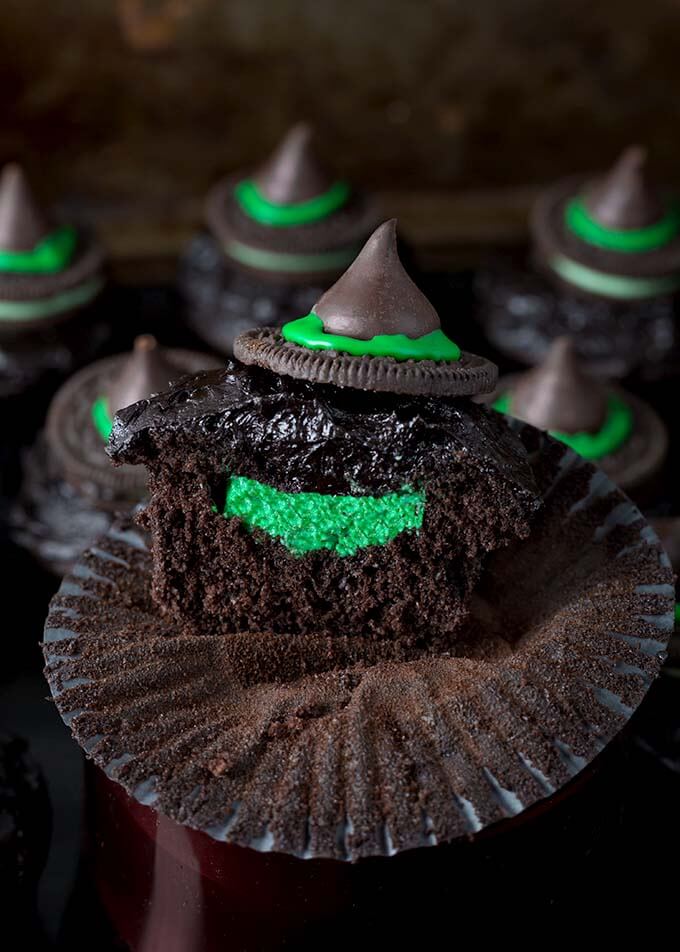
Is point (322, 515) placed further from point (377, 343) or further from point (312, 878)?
point (312, 878)

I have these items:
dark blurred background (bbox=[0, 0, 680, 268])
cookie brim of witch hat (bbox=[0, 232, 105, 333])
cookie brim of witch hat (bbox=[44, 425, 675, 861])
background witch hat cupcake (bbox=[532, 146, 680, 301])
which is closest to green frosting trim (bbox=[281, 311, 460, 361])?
cookie brim of witch hat (bbox=[44, 425, 675, 861])

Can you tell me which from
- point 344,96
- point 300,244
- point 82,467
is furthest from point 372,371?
point 344,96

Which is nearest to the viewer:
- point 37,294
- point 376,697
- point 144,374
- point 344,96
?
point 376,697

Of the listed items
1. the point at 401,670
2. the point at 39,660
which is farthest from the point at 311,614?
the point at 39,660

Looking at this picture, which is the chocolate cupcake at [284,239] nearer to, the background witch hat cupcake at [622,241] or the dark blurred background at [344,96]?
the background witch hat cupcake at [622,241]

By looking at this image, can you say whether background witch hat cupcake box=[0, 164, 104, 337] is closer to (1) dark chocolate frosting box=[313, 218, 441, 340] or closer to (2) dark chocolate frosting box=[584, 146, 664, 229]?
(2) dark chocolate frosting box=[584, 146, 664, 229]

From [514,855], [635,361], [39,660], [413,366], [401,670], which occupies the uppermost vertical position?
[413,366]

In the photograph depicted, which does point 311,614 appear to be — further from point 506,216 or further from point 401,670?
point 506,216

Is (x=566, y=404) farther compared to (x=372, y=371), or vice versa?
(x=566, y=404)
